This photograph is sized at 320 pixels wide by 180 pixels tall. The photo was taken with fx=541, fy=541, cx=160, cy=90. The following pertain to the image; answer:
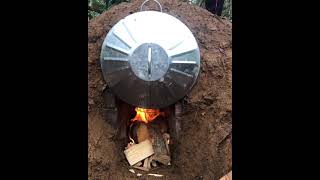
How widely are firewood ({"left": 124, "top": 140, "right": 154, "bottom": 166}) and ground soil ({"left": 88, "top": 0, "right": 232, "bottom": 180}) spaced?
168 mm

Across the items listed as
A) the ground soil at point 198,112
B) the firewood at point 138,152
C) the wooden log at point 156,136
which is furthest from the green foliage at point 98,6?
the firewood at point 138,152

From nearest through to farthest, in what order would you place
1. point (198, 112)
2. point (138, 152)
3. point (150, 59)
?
point (150, 59) → point (198, 112) → point (138, 152)

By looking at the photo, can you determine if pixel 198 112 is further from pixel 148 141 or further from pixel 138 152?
pixel 138 152

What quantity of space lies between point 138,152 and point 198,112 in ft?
2.29

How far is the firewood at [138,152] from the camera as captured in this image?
5.05 meters

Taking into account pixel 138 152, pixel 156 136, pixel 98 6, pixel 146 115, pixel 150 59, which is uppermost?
pixel 98 6

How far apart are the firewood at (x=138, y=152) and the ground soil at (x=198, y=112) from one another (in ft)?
0.55

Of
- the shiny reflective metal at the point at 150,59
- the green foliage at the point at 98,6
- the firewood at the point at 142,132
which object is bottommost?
the firewood at the point at 142,132

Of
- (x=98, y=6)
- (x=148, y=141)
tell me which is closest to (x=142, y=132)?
(x=148, y=141)

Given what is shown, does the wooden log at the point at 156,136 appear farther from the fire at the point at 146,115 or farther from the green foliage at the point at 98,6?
the green foliage at the point at 98,6

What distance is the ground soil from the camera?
15.9ft

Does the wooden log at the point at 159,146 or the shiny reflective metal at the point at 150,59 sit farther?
the wooden log at the point at 159,146

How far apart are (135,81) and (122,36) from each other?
397 millimetres

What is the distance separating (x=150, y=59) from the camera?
4371 millimetres
